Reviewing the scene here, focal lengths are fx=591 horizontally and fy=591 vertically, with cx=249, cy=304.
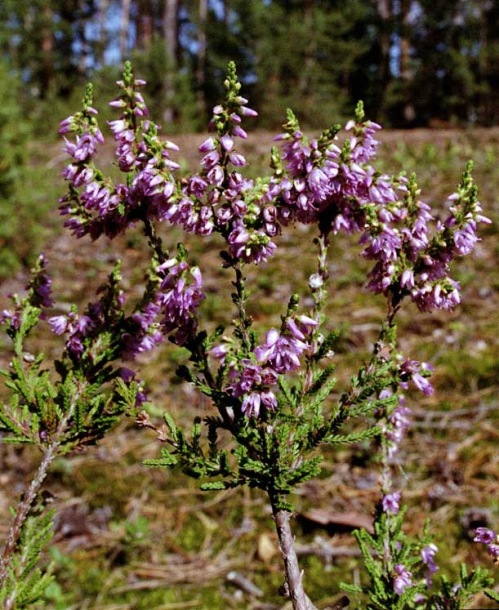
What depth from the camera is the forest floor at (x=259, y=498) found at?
127 inches

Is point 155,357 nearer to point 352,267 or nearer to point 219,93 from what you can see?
point 352,267

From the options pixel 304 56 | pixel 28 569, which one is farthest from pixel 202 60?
pixel 28 569

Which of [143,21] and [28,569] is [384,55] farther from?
[28,569]

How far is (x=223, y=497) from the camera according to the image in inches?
152

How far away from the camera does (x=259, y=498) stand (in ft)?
12.5

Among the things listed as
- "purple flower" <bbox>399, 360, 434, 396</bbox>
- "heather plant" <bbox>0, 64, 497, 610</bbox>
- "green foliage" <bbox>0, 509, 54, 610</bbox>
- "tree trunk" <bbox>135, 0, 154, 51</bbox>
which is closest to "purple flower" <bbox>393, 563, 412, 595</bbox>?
"heather plant" <bbox>0, 64, 497, 610</bbox>

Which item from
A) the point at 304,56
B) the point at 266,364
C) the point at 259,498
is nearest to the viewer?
the point at 266,364

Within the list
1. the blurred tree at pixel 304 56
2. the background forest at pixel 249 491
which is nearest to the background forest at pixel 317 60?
the blurred tree at pixel 304 56

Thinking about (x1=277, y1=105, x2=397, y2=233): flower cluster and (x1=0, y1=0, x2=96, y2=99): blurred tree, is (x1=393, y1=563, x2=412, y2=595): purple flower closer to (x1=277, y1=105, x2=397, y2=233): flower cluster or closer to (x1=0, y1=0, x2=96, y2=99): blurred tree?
(x1=277, y1=105, x2=397, y2=233): flower cluster

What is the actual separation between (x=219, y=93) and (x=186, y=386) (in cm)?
2290

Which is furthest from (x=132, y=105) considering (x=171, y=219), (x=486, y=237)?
(x=486, y=237)

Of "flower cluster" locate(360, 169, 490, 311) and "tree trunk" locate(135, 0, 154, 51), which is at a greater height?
"tree trunk" locate(135, 0, 154, 51)

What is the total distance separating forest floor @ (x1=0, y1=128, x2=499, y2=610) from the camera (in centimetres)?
323

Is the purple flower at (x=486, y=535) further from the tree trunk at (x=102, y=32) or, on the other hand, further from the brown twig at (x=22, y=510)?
the tree trunk at (x=102, y=32)
